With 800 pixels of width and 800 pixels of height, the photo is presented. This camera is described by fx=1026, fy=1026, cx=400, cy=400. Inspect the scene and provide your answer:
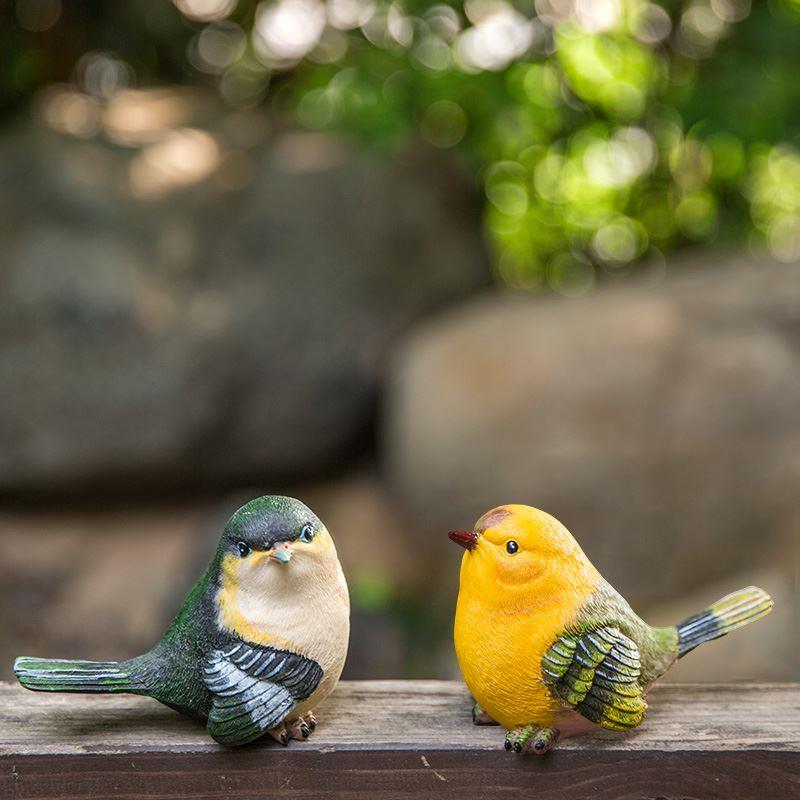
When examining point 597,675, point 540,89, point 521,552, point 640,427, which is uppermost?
point 540,89

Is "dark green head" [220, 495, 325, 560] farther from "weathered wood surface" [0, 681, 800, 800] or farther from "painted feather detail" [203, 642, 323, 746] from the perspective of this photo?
"weathered wood surface" [0, 681, 800, 800]

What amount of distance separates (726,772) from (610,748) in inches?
4.7

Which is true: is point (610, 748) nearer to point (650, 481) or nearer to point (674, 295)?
point (650, 481)

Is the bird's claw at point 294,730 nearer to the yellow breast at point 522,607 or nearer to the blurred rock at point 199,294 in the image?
the yellow breast at point 522,607

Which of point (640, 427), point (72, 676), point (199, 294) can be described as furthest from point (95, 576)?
point (72, 676)

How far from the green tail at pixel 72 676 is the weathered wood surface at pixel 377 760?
60 millimetres

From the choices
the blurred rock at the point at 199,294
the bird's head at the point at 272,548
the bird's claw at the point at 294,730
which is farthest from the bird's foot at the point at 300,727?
the blurred rock at the point at 199,294

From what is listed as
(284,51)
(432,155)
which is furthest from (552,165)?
(284,51)

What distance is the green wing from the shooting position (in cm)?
102

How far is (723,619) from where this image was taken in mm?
1146

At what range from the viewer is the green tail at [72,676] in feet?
3.27

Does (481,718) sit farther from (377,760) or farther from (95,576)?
(95,576)

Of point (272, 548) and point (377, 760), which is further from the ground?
point (272, 548)

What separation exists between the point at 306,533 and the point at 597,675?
1.06 ft
